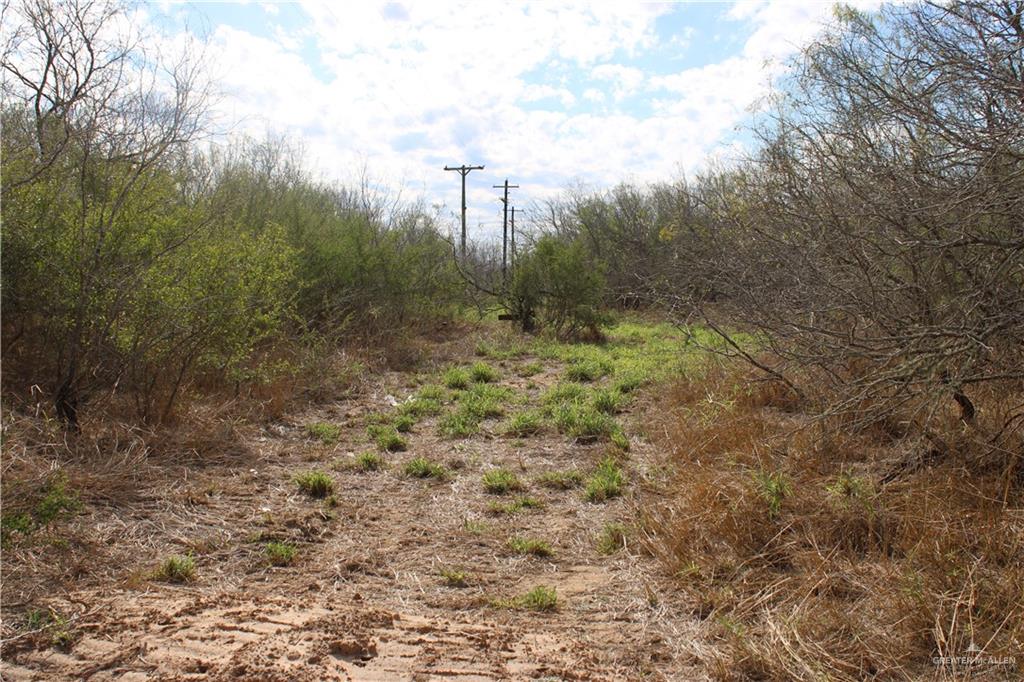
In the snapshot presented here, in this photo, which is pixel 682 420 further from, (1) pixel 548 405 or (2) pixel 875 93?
(2) pixel 875 93

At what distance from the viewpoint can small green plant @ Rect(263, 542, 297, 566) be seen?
4.30 meters

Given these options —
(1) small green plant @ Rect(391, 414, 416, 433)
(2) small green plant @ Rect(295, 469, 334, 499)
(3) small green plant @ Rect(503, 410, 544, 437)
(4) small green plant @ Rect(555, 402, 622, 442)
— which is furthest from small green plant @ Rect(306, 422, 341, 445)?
(4) small green plant @ Rect(555, 402, 622, 442)

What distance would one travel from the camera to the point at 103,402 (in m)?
6.22

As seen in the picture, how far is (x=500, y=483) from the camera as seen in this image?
588 centimetres

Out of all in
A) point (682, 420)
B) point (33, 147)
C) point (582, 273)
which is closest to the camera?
point (33, 147)

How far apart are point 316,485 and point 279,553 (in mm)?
1342

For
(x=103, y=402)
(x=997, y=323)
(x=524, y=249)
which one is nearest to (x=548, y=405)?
(x=103, y=402)

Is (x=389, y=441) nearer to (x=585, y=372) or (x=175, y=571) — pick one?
(x=175, y=571)

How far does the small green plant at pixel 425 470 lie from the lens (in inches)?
247

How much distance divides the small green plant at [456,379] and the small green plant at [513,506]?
16.6 ft

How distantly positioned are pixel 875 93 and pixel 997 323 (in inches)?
89.9

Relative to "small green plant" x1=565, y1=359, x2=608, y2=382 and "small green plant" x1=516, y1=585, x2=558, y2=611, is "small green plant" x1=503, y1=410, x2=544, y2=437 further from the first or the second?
"small green plant" x1=516, y1=585, x2=558, y2=611

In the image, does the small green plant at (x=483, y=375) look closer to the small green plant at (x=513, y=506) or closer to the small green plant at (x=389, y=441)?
the small green plant at (x=389, y=441)

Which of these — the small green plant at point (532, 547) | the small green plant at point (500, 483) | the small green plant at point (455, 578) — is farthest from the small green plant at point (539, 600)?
the small green plant at point (500, 483)
